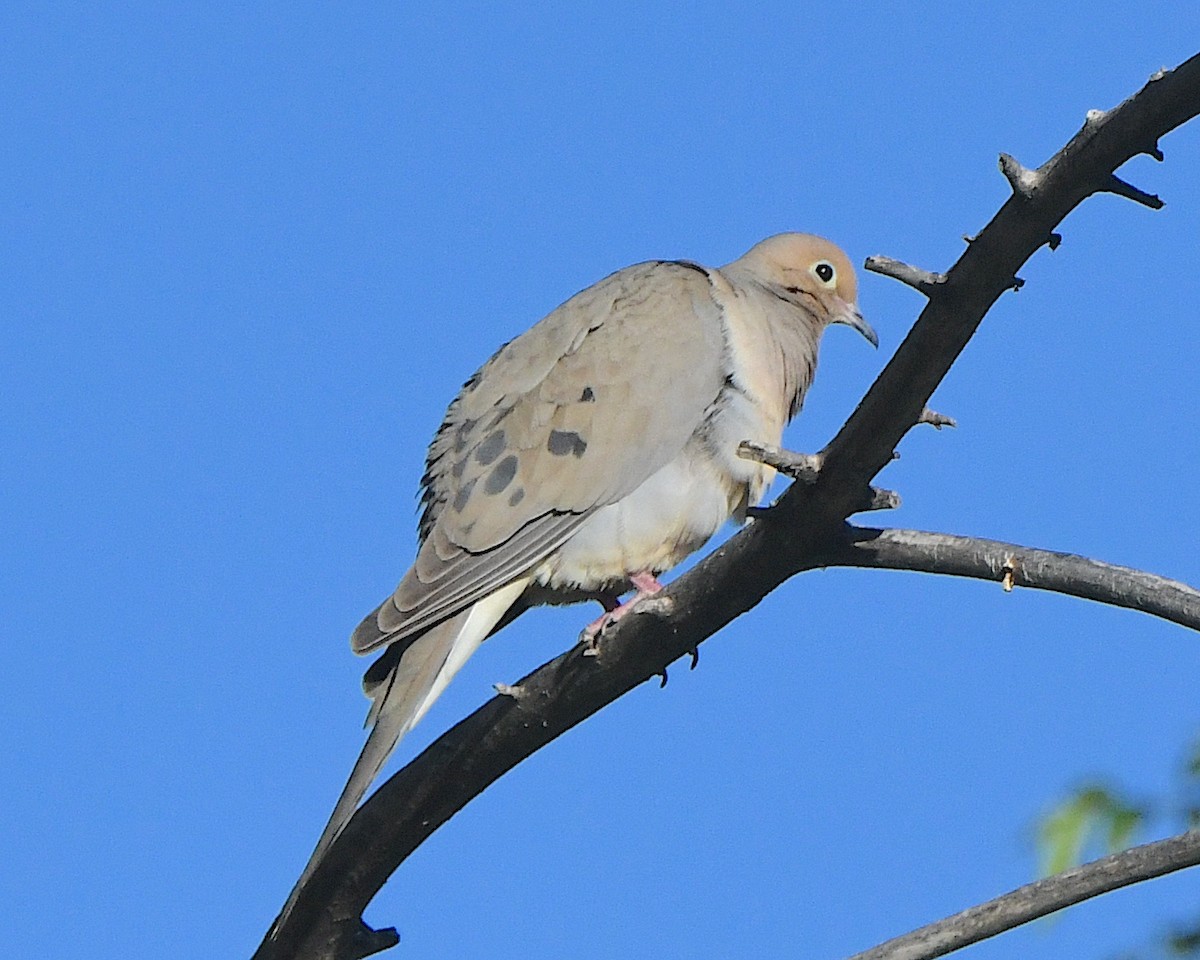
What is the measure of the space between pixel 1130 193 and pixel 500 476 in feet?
6.86

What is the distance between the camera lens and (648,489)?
4086mm

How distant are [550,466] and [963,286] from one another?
1.91 meters

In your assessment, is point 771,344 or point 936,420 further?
point 771,344

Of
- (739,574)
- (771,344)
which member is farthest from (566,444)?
(739,574)

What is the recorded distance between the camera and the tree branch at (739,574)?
216 centimetres

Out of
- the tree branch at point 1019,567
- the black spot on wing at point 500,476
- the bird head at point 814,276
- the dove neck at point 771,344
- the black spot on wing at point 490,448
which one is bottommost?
the tree branch at point 1019,567

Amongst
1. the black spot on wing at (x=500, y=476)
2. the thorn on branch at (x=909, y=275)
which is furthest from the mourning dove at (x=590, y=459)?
the thorn on branch at (x=909, y=275)

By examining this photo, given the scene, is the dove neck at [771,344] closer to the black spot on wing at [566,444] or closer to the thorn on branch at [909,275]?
the black spot on wing at [566,444]

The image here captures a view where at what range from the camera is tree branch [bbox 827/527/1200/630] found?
239 cm

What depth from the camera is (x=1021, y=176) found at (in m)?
2.17

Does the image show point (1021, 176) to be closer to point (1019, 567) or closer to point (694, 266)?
point (1019, 567)

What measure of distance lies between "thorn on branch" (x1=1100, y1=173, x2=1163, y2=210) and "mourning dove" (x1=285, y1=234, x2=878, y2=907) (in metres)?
1.88

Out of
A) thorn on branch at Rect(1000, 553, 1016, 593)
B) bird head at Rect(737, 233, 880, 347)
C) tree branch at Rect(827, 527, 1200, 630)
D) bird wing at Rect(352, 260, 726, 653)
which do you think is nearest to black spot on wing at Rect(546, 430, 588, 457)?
bird wing at Rect(352, 260, 726, 653)

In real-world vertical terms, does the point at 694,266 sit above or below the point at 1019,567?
above
